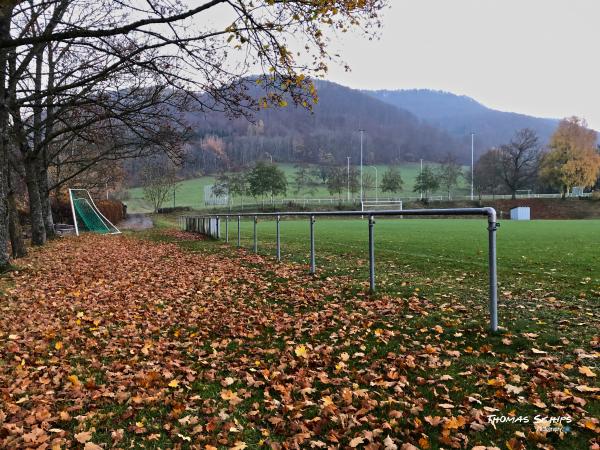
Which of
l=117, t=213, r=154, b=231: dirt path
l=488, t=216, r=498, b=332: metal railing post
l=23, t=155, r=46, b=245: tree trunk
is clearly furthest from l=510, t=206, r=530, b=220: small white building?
l=488, t=216, r=498, b=332: metal railing post

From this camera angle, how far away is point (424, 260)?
34.9 ft

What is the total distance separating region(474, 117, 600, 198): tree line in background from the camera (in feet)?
210

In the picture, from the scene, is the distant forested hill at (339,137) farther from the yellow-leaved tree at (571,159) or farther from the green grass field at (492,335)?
the green grass field at (492,335)

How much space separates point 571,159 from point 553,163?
7.85 ft

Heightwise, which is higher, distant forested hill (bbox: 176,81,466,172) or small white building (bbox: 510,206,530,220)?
distant forested hill (bbox: 176,81,466,172)

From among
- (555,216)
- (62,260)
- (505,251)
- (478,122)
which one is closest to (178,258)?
(62,260)

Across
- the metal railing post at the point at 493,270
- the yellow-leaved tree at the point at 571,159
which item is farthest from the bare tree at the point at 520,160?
the metal railing post at the point at 493,270

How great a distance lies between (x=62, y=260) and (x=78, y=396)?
9.75 meters

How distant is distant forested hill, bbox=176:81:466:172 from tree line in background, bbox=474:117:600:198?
172 ft

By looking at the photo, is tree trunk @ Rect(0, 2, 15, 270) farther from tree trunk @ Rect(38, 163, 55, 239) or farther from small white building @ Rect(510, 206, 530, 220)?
small white building @ Rect(510, 206, 530, 220)

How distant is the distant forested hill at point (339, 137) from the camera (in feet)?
420

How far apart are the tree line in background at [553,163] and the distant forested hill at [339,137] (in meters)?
52.5

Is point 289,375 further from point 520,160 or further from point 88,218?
point 520,160

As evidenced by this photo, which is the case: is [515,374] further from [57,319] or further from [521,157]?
[521,157]
